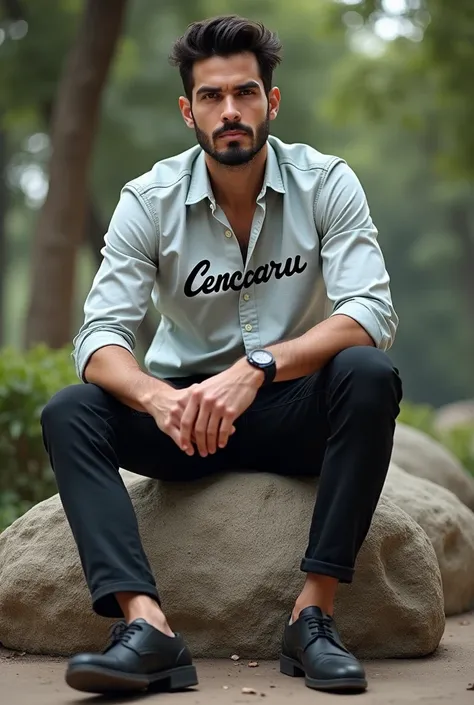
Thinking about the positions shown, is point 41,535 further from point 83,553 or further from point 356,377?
point 356,377

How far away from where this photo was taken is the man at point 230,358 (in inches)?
125

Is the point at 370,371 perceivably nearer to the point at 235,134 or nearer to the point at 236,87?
the point at 235,134

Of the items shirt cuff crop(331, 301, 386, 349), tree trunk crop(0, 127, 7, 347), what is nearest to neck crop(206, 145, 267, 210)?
shirt cuff crop(331, 301, 386, 349)

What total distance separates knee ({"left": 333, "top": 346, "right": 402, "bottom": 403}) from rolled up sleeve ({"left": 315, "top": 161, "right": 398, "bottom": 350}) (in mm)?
191

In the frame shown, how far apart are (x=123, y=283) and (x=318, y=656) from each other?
55.8 inches

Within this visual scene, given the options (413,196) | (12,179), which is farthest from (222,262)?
(413,196)

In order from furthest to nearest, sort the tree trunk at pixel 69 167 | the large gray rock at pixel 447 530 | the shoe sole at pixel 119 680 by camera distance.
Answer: the tree trunk at pixel 69 167
the large gray rock at pixel 447 530
the shoe sole at pixel 119 680

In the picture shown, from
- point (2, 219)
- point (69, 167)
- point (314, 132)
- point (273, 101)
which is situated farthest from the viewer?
point (314, 132)

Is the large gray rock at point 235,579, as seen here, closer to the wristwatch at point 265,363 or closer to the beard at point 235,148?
the wristwatch at point 265,363

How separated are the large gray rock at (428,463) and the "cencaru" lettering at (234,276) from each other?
2.50m

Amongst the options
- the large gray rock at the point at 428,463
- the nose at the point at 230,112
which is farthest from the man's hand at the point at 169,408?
the large gray rock at the point at 428,463

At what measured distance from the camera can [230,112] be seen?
3.77 m

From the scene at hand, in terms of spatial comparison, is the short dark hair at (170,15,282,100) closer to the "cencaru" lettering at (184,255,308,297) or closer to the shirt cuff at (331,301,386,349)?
the "cencaru" lettering at (184,255,308,297)

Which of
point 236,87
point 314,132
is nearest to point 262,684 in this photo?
point 236,87
